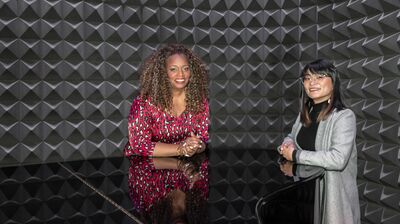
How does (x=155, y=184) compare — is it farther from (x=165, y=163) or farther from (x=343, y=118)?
(x=343, y=118)

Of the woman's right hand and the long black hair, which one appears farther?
the woman's right hand

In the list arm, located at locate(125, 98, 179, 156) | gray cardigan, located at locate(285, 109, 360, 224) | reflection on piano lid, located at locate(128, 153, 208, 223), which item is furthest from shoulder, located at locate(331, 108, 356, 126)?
arm, located at locate(125, 98, 179, 156)

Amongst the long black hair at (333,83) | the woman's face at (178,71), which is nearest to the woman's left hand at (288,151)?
the long black hair at (333,83)

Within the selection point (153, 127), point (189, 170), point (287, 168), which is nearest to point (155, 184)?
point (189, 170)

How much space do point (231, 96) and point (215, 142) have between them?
57 cm

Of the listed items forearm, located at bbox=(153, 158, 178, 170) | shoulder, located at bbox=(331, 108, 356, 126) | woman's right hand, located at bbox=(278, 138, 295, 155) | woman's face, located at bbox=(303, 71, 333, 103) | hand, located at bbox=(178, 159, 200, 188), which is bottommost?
forearm, located at bbox=(153, 158, 178, 170)

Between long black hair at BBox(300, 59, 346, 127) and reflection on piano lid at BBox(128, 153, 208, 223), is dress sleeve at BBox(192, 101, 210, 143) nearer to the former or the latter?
reflection on piano lid at BBox(128, 153, 208, 223)

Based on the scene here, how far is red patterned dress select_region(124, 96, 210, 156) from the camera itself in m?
2.49

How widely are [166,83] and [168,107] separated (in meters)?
0.16

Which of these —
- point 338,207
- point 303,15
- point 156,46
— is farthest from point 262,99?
point 338,207

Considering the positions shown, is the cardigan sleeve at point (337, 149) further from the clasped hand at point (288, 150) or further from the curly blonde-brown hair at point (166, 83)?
the curly blonde-brown hair at point (166, 83)

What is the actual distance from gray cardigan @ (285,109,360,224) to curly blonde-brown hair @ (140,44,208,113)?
2.64ft

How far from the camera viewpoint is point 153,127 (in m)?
2.55

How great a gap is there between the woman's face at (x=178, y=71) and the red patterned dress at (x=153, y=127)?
176 millimetres
